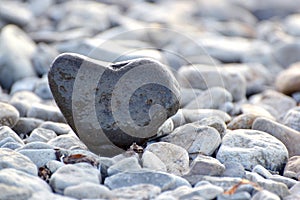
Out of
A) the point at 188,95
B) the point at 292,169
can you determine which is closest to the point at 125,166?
the point at 292,169

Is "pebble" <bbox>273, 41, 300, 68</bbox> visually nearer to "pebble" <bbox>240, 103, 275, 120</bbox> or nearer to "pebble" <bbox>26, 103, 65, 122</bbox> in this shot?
"pebble" <bbox>240, 103, 275, 120</bbox>

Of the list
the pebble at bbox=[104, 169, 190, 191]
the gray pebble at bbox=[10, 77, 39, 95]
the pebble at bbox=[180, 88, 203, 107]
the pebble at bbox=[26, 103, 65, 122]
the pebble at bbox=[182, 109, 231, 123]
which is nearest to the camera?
the pebble at bbox=[104, 169, 190, 191]

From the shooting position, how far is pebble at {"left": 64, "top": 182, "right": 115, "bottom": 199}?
2412mm

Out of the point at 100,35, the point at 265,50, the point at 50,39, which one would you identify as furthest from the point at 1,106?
the point at 265,50

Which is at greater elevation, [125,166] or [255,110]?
[125,166]

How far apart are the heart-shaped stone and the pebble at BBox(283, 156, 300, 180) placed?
0.70 meters

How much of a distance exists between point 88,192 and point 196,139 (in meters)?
0.93

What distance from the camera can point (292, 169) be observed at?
3.07 metres

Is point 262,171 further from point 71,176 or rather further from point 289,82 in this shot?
point 289,82

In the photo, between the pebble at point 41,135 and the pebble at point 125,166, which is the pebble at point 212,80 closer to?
the pebble at point 41,135

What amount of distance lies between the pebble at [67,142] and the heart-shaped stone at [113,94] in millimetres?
191

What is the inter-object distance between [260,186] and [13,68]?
3.44 m

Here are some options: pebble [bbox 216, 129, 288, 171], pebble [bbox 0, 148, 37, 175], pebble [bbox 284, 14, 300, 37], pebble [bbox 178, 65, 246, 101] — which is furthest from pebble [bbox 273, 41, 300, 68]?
pebble [bbox 0, 148, 37, 175]

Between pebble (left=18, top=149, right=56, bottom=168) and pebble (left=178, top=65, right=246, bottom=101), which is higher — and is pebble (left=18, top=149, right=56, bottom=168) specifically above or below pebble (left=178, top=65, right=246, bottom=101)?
above
